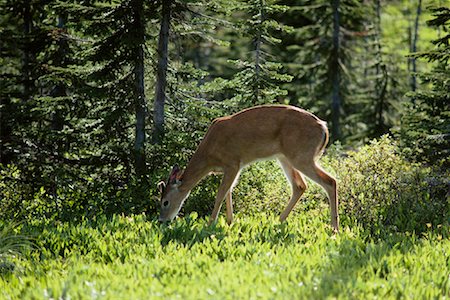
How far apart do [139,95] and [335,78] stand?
486 inches

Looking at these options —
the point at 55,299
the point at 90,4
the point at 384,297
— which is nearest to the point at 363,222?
the point at 384,297

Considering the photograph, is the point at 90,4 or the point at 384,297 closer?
the point at 384,297

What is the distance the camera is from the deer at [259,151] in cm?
856

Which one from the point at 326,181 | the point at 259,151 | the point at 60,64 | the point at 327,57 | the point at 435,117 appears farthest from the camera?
the point at 327,57

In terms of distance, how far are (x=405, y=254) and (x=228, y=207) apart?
293 centimetres

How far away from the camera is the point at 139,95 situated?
11.7 metres

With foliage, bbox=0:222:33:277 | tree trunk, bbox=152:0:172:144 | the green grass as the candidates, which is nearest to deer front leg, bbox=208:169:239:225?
the green grass

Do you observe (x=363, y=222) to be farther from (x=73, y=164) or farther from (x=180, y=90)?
(x=73, y=164)

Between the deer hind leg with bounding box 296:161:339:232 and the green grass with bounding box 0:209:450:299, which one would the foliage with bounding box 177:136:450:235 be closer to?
the deer hind leg with bounding box 296:161:339:232

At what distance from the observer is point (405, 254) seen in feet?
22.9

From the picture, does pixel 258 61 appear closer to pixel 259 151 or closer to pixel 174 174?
pixel 259 151

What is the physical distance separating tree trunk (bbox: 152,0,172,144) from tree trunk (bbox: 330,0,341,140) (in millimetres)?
11241

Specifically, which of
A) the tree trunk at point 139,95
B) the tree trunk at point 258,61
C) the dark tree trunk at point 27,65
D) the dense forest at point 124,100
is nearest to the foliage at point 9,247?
the dense forest at point 124,100

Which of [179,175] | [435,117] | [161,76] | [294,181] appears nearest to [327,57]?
[435,117]
